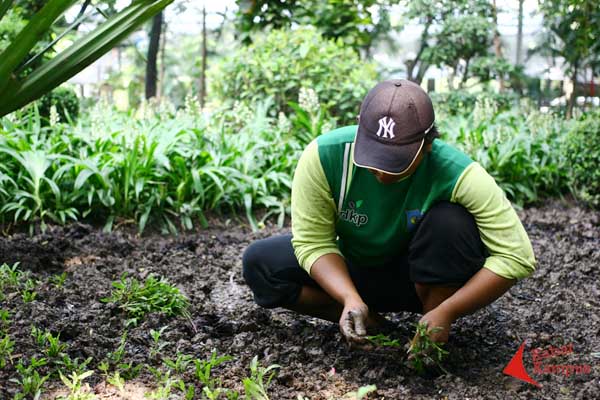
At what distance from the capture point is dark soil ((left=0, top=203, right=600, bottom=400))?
90.6 inches

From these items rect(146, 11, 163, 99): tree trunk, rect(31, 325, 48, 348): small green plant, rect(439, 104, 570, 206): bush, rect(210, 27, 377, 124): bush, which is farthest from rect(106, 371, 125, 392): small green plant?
rect(146, 11, 163, 99): tree trunk

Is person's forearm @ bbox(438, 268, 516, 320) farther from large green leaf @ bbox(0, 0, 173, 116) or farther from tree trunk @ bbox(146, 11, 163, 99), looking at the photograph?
tree trunk @ bbox(146, 11, 163, 99)

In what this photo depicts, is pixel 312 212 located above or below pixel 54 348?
above

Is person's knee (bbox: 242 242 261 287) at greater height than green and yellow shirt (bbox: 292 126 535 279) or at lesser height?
lesser

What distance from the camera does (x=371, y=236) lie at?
96.7 inches

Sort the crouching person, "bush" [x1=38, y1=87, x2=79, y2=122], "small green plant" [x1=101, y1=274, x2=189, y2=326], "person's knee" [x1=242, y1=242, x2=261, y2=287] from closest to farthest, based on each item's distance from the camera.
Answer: the crouching person
"person's knee" [x1=242, y1=242, x2=261, y2=287]
"small green plant" [x1=101, y1=274, x2=189, y2=326]
"bush" [x1=38, y1=87, x2=79, y2=122]

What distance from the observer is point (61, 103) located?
6492 mm

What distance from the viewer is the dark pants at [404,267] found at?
2297mm

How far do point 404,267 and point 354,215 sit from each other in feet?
0.94

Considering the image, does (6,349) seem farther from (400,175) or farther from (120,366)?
(400,175)

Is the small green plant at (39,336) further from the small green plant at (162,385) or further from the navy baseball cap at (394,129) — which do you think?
the navy baseball cap at (394,129)

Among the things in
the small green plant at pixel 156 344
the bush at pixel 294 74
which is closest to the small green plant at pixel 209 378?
the small green plant at pixel 156 344

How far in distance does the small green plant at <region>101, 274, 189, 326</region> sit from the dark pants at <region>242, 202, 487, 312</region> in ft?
1.18

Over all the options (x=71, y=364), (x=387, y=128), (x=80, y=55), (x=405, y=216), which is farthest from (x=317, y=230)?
(x=80, y=55)
